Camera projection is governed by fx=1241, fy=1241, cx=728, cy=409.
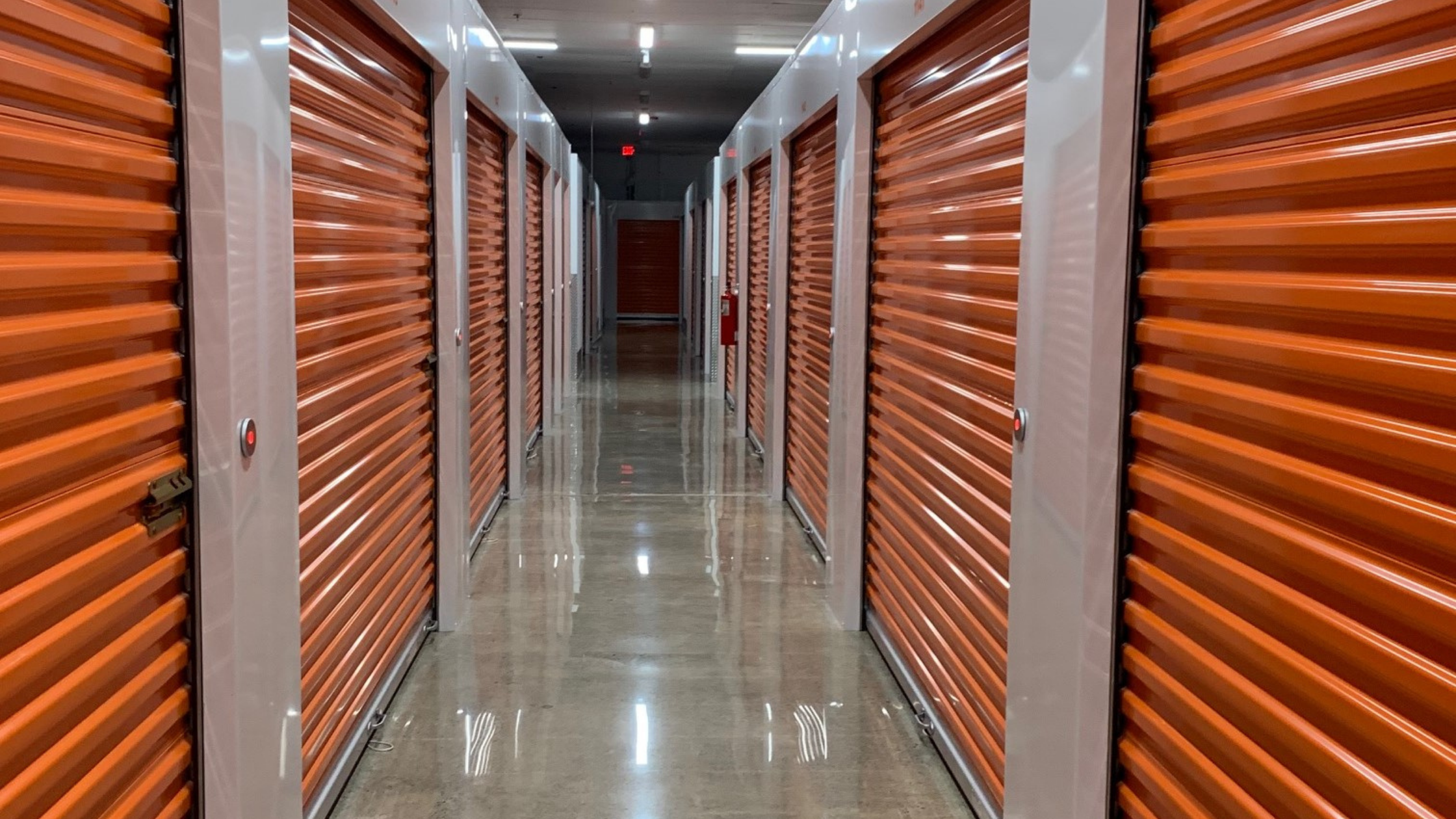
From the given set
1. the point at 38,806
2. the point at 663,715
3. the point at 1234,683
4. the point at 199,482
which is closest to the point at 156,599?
the point at 199,482

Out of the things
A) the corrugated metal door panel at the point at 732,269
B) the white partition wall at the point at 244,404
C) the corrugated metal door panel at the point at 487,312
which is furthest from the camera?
the corrugated metal door panel at the point at 732,269

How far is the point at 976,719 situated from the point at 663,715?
1.14 m

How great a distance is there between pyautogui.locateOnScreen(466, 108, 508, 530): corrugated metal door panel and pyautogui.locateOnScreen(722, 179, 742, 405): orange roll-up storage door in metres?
3.31

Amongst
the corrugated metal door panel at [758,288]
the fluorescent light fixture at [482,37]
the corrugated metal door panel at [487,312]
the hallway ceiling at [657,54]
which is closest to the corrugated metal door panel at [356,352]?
the fluorescent light fixture at [482,37]

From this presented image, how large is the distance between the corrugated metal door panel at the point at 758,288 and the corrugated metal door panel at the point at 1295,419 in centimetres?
656

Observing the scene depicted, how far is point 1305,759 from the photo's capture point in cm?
180

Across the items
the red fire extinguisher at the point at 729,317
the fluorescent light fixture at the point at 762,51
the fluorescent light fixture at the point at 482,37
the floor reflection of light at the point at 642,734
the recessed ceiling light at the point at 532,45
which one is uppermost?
the recessed ceiling light at the point at 532,45

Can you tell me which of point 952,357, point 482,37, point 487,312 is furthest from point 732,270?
point 952,357

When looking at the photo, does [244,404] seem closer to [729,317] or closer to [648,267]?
[729,317]

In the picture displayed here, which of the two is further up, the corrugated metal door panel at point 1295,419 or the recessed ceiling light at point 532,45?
the recessed ceiling light at point 532,45

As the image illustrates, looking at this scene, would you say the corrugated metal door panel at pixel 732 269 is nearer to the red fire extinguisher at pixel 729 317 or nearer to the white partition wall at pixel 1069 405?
the red fire extinguisher at pixel 729 317

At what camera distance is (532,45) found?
1287 cm

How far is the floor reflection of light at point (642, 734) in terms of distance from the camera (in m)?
3.79

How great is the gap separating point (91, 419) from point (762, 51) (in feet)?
37.6
